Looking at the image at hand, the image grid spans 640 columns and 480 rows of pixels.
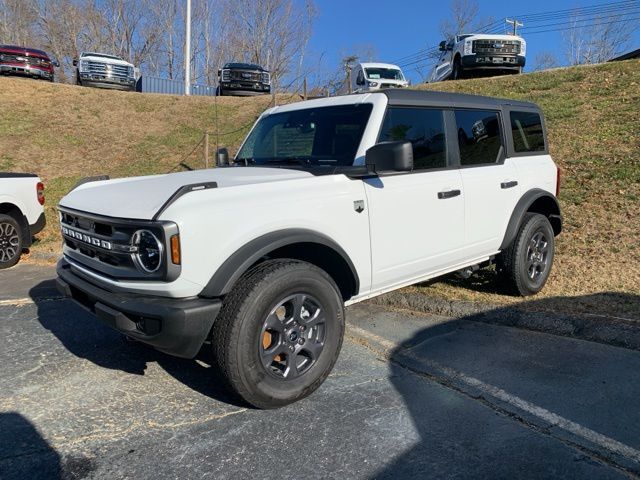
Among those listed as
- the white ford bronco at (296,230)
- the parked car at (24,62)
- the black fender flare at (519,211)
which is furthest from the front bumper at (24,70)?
the black fender flare at (519,211)

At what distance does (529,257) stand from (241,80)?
702 inches

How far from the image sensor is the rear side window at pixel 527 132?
16.1 feet

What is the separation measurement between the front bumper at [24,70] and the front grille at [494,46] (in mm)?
16100

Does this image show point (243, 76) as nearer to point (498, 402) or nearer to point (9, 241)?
point (9, 241)

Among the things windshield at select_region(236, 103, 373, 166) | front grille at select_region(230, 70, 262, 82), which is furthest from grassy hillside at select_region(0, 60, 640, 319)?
windshield at select_region(236, 103, 373, 166)

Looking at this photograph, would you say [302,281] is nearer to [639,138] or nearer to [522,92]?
[639,138]

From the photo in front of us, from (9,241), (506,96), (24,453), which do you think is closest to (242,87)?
(506,96)

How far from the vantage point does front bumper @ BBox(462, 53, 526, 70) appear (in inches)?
651

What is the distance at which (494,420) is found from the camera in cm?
286

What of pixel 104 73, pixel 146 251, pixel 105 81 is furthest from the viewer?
pixel 105 81

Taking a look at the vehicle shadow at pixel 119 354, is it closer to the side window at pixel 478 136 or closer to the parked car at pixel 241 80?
the side window at pixel 478 136

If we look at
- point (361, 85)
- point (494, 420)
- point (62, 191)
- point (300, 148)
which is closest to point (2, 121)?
point (62, 191)

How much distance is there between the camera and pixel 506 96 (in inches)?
534

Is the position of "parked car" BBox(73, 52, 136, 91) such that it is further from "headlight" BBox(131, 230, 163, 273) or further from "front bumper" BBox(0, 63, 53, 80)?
"headlight" BBox(131, 230, 163, 273)
